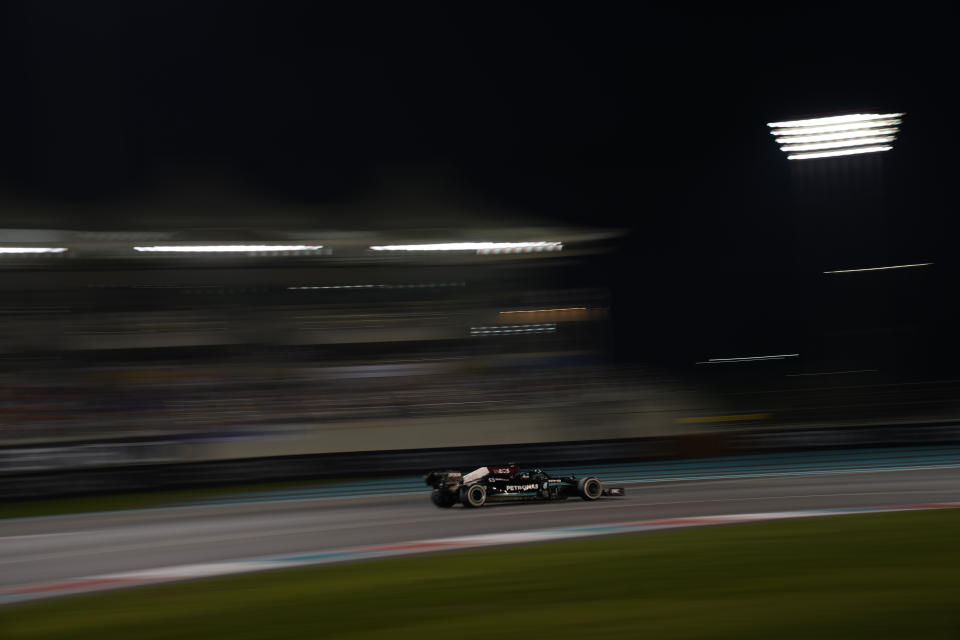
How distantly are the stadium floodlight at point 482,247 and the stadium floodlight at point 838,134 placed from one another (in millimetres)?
6247

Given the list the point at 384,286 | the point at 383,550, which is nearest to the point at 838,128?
the point at 384,286

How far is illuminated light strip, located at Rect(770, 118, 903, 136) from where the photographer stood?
77.9ft

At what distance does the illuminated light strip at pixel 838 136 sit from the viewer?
23.8 metres

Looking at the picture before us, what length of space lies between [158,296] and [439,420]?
6.51 meters

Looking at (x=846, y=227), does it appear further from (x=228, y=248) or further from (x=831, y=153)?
(x=228, y=248)

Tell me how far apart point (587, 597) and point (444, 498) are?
5423 millimetres

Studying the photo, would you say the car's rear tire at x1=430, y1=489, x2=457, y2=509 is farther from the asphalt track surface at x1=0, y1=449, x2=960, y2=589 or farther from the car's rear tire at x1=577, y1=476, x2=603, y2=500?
the car's rear tire at x1=577, y1=476, x2=603, y2=500

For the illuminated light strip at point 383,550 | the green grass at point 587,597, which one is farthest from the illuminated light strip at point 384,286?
the green grass at point 587,597

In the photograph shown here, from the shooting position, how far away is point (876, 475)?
14.1m

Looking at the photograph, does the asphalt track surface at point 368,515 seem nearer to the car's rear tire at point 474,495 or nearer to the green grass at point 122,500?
the car's rear tire at point 474,495

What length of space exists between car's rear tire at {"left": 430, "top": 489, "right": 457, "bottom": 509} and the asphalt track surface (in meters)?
0.11

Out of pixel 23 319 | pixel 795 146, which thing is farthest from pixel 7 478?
pixel 795 146

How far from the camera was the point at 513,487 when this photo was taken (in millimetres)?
12086

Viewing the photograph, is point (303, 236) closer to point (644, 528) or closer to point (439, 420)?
point (439, 420)
